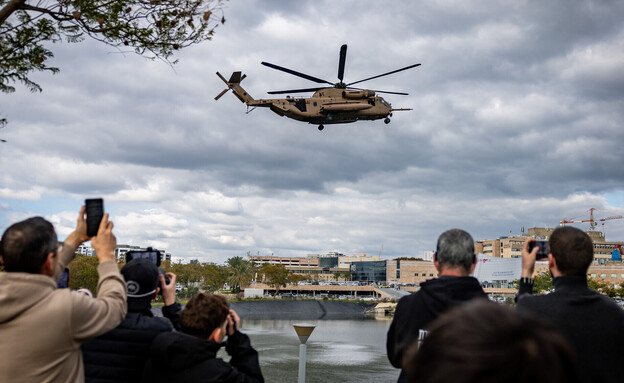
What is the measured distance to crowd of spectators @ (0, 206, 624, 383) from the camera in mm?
2600

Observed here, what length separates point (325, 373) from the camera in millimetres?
23672

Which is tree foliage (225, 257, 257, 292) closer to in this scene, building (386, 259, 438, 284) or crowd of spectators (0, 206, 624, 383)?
building (386, 259, 438, 284)

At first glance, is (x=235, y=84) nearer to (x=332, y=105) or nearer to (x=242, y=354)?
(x=332, y=105)

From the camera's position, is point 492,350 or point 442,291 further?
point 442,291

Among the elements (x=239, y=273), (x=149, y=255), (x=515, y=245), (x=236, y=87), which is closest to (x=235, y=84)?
(x=236, y=87)

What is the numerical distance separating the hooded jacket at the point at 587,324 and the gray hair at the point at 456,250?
19.6 inches

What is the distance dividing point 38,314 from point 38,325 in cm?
6

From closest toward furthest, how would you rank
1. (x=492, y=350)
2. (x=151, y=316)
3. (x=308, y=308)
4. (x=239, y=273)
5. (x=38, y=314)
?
(x=492, y=350)
(x=38, y=314)
(x=151, y=316)
(x=308, y=308)
(x=239, y=273)

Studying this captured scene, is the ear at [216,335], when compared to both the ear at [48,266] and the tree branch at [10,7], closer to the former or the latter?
the ear at [48,266]

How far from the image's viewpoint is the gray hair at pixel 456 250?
3354 mm

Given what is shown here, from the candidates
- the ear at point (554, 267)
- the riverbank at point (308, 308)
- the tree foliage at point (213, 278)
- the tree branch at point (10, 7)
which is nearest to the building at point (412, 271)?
the riverbank at point (308, 308)

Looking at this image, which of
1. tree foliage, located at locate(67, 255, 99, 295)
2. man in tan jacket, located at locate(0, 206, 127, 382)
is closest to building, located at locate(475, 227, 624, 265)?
tree foliage, located at locate(67, 255, 99, 295)

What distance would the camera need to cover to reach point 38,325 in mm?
2586

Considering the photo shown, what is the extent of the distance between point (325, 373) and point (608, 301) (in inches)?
878
